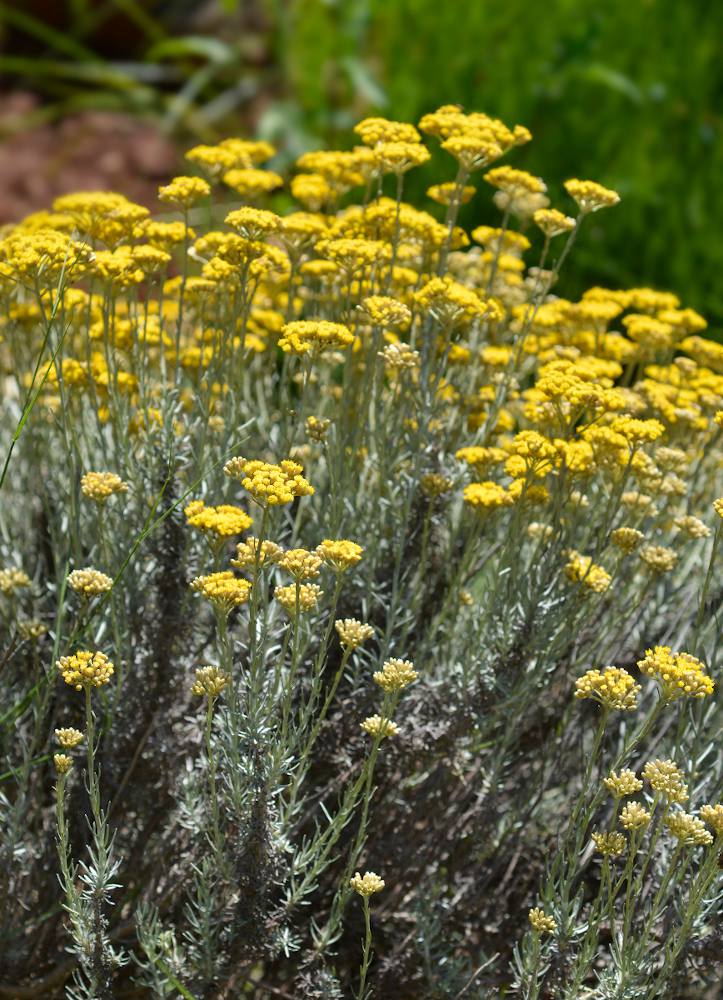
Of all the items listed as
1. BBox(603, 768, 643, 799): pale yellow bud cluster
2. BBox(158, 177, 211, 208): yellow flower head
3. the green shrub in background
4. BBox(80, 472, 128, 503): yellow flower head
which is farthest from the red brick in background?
BBox(603, 768, 643, 799): pale yellow bud cluster

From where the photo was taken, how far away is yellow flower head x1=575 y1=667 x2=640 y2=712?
1889 mm

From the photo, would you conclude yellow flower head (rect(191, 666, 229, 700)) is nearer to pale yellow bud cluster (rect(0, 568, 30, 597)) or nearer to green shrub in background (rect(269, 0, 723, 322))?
pale yellow bud cluster (rect(0, 568, 30, 597))

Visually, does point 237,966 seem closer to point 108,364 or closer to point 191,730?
point 191,730

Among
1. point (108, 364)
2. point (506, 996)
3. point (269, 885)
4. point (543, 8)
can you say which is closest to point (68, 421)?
point (108, 364)

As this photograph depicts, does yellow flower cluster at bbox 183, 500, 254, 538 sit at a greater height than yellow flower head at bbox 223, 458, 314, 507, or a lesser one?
lesser

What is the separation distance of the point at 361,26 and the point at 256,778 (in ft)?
18.6

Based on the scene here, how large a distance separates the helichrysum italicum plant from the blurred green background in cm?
201

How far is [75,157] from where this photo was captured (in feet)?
24.2

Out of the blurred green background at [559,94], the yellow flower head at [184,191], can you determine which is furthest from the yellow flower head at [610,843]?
the blurred green background at [559,94]

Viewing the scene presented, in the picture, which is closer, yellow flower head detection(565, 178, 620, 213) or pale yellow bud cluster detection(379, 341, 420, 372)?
pale yellow bud cluster detection(379, 341, 420, 372)

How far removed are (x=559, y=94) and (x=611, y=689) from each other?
4.50 m

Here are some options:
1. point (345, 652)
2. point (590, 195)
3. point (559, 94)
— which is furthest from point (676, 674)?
point (559, 94)

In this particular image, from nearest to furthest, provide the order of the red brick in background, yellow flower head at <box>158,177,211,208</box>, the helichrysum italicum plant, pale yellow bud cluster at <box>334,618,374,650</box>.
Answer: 1. pale yellow bud cluster at <box>334,618,374,650</box>
2. the helichrysum italicum plant
3. yellow flower head at <box>158,177,211,208</box>
4. the red brick in background

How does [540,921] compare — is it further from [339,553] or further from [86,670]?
[86,670]
